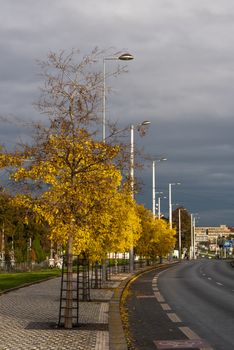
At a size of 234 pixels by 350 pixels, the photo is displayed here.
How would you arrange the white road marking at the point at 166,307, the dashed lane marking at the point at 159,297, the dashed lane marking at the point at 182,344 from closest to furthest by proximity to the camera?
the dashed lane marking at the point at 182,344 → the white road marking at the point at 166,307 → the dashed lane marking at the point at 159,297

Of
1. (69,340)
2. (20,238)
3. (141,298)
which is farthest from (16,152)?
(20,238)

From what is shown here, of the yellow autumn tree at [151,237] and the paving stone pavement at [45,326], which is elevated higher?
the yellow autumn tree at [151,237]

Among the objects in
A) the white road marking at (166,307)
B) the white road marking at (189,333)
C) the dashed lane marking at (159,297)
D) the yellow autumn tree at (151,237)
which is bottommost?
the white road marking at (189,333)

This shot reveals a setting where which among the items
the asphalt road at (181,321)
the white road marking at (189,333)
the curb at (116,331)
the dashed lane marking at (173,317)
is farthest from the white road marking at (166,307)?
the white road marking at (189,333)

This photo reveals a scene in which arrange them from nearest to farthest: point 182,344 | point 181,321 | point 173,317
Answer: point 182,344 → point 181,321 → point 173,317

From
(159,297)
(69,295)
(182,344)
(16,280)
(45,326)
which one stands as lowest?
(182,344)

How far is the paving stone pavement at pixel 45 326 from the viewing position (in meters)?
11.6

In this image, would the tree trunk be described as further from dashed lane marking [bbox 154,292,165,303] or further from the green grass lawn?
the green grass lawn

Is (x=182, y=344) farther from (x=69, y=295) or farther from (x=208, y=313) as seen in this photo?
(x=208, y=313)

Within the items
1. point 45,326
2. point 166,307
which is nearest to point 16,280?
point 166,307

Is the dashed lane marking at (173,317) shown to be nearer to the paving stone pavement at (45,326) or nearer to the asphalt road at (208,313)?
the asphalt road at (208,313)

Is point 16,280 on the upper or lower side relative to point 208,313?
upper

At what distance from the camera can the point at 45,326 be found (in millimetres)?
14391

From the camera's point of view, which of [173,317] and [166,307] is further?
[166,307]
